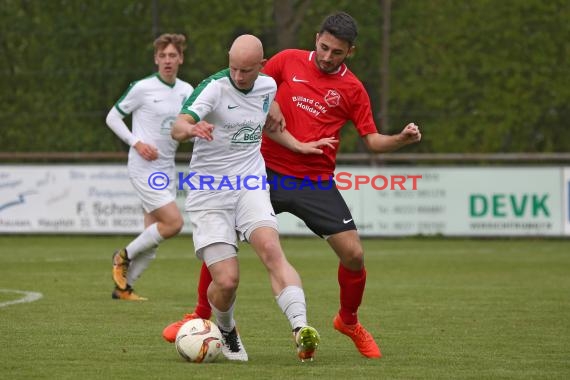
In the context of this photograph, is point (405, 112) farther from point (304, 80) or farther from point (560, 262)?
point (304, 80)

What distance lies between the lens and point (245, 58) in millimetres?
7281

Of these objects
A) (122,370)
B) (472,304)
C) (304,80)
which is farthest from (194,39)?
(122,370)

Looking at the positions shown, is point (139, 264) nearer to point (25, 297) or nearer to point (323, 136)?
point (25, 297)

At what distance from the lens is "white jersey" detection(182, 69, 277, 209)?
7496 millimetres

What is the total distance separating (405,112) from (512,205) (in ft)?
9.68

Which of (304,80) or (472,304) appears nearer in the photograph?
(304,80)

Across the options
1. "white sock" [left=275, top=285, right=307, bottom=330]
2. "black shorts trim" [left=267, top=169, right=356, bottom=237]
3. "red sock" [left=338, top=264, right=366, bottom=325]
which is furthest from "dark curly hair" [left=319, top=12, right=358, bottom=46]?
"white sock" [left=275, top=285, right=307, bottom=330]

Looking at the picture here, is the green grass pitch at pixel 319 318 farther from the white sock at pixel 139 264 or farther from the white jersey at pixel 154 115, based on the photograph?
the white jersey at pixel 154 115

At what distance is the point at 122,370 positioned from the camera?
6.94 m

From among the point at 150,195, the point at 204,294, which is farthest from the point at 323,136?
the point at 150,195

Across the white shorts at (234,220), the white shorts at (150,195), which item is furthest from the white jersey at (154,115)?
the white shorts at (234,220)

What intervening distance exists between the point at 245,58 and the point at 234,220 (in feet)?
3.29

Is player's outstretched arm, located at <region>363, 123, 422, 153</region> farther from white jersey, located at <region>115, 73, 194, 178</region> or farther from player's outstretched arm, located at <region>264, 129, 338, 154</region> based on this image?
white jersey, located at <region>115, 73, 194, 178</region>

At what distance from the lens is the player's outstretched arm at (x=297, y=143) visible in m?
7.93
